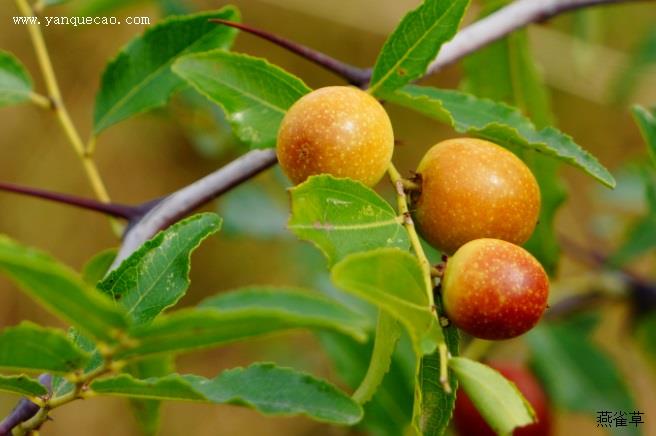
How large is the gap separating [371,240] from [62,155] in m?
1.97

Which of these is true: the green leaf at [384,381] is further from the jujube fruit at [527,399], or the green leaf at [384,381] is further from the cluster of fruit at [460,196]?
the cluster of fruit at [460,196]

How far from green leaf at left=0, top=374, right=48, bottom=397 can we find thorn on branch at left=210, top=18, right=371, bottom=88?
0.97ft

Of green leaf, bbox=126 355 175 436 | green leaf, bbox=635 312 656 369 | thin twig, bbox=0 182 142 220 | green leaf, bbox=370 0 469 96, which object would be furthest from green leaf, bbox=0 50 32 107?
green leaf, bbox=635 312 656 369

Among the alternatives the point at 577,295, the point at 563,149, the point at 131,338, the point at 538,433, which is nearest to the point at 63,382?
the point at 131,338

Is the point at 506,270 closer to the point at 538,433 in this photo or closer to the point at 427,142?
the point at 538,433

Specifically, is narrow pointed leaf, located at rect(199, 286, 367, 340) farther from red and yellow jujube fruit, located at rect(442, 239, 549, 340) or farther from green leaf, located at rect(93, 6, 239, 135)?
green leaf, located at rect(93, 6, 239, 135)

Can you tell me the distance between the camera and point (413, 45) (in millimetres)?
692

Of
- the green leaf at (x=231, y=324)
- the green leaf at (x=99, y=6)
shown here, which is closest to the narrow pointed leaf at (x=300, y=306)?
the green leaf at (x=231, y=324)

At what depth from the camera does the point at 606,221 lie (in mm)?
1636

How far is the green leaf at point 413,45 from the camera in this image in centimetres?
68

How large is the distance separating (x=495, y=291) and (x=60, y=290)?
0.27 meters

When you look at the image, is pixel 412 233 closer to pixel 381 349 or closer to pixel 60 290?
pixel 381 349

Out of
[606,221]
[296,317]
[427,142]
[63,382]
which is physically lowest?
[427,142]

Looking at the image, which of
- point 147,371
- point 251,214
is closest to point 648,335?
point 251,214
